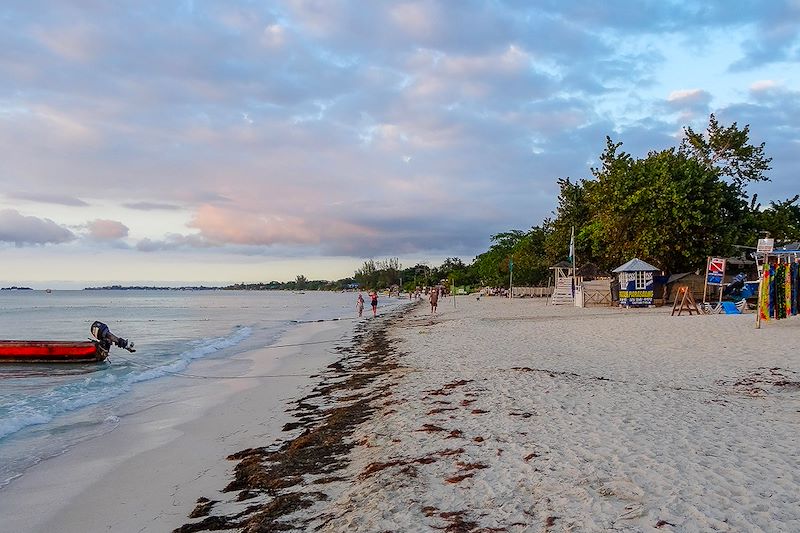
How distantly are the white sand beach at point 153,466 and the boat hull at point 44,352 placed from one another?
22.9 feet

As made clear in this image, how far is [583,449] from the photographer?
5.90 metres

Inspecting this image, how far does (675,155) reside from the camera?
34500 mm

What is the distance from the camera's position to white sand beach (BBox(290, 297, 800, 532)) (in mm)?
4391

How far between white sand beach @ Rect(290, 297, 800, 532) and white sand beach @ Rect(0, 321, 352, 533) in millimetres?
1789

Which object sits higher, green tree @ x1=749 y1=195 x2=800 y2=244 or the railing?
green tree @ x1=749 y1=195 x2=800 y2=244

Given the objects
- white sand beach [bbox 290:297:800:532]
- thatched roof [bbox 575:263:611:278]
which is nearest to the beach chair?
white sand beach [bbox 290:297:800:532]

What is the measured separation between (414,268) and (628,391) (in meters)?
145

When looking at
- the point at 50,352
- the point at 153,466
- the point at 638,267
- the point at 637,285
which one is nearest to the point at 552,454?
the point at 153,466

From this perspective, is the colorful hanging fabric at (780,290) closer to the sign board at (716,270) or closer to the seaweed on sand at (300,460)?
the sign board at (716,270)

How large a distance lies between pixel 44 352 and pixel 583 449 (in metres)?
18.7

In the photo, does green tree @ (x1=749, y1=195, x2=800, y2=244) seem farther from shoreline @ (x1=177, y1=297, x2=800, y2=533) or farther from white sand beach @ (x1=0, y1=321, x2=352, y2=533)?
white sand beach @ (x1=0, y1=321, x2=352, y2=533)

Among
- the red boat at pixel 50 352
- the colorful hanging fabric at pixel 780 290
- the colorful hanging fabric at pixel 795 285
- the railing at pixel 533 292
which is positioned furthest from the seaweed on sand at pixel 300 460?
the railing at pixel 533 292

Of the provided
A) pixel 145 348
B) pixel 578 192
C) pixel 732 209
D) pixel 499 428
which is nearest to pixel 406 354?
pixel 499 428

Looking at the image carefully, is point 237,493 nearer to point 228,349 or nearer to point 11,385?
point 11,385
